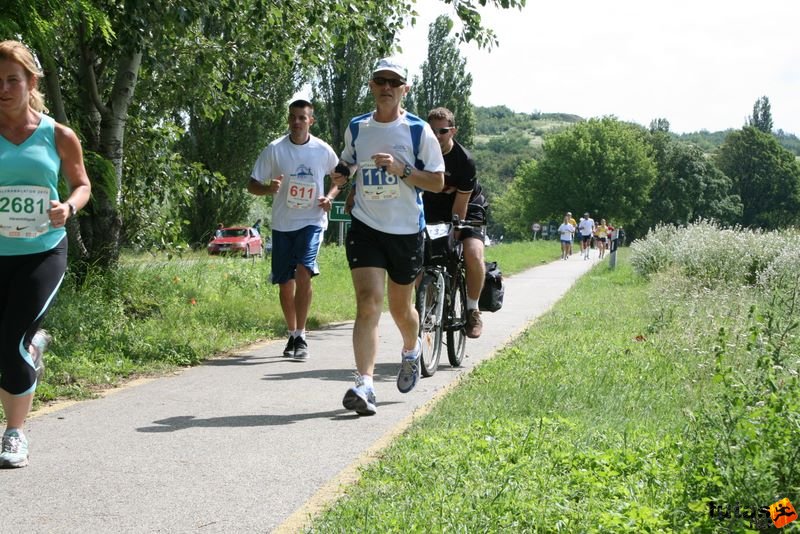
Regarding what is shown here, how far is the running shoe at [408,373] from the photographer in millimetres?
6645

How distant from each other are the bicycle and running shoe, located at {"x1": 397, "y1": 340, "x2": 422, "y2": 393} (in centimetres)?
58

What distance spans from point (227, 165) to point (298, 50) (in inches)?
935

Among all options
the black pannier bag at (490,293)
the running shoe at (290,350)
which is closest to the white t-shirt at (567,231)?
the black pannier bag at (490,293)

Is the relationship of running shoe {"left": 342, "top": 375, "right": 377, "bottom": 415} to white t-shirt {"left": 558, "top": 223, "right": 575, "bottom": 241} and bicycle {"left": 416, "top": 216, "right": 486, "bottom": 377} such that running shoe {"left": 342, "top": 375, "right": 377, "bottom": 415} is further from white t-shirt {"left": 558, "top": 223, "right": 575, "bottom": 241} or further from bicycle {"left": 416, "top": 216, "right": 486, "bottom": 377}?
white t-shirt {"left": 558, "top": 223, "right": 575, "bottom": 241}

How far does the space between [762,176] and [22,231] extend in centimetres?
11328

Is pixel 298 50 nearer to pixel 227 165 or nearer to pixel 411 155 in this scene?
pixel 411 155

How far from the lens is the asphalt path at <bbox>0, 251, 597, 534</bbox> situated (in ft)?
13.0

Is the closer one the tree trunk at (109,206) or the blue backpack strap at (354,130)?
the blue backpack strap at (354,130)

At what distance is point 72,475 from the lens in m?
4.54

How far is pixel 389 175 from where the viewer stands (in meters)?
6.21

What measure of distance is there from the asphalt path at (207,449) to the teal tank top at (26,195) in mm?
1086

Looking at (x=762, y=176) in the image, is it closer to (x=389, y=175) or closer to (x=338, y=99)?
(x=338, y=99)

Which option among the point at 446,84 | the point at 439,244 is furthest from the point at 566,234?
the point at 439,244

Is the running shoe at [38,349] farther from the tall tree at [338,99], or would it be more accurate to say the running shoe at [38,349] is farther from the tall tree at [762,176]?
the tall tree at [762,176]
